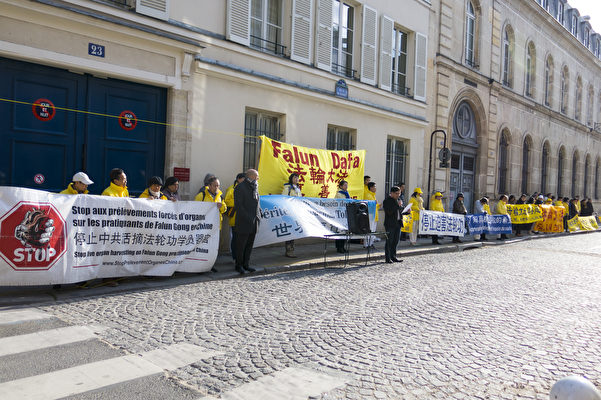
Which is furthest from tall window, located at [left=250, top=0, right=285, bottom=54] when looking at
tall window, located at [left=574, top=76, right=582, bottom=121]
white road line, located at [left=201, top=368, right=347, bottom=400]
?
tall window, located at [left=574, top=76, right=582, bottom=121]

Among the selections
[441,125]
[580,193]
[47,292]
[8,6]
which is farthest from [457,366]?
[580,193]

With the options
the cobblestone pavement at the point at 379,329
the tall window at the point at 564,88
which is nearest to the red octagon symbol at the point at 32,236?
the cobblestone pavement at the point at 379,329

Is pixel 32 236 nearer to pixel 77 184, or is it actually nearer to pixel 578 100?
pixel 77 184

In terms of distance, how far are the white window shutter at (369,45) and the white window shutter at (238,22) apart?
476 cm

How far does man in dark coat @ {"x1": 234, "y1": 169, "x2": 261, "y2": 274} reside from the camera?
8820 millimetres

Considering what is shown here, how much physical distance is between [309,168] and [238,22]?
12.4 ft

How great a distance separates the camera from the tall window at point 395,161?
1673cm

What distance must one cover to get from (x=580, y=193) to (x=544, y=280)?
30.2m

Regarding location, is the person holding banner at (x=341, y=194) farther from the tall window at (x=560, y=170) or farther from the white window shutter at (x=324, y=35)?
the tall window at (x=560, y=170)

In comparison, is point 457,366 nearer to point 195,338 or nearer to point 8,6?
point 195,338

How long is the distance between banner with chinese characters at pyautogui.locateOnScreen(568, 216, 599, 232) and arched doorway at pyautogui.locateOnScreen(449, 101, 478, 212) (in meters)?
5.24

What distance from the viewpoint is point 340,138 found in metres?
14.9

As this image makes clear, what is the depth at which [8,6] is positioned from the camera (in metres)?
7.97

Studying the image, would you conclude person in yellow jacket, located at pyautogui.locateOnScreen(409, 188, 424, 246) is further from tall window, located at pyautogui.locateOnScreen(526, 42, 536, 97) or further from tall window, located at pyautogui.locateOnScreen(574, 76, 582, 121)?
tall window, located at pyautogui.locateOnScreen(574, 76, 582, 121)
